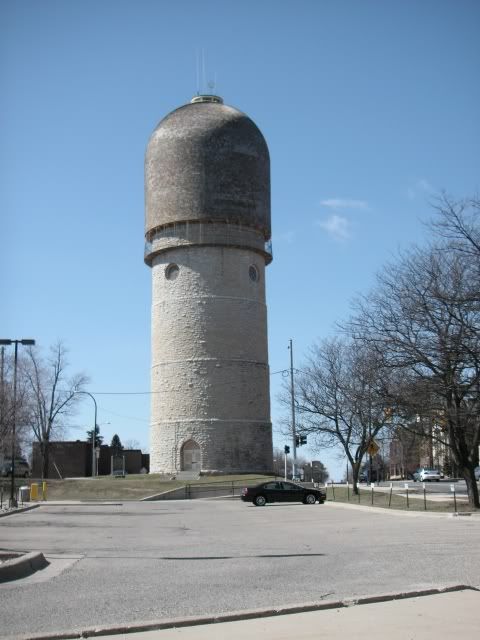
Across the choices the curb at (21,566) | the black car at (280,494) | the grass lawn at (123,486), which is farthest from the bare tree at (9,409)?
the curb at (21,566)

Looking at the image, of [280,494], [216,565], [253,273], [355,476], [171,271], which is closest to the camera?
[216,565]

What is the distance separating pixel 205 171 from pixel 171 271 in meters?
6.75

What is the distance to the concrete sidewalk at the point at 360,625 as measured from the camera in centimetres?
701

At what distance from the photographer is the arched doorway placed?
49.1 metres

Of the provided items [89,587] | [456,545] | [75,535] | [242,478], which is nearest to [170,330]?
[242,478]

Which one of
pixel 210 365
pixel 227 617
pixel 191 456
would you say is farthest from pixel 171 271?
pixel 227 617

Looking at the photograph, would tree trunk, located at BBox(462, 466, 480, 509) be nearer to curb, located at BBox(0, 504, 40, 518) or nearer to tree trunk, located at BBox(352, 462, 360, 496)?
tree trunk, located at BBox(352, 462, 360, 496)

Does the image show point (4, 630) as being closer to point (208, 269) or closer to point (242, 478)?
point (242, 478)

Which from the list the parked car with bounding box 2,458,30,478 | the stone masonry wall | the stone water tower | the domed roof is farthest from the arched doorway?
the parked car with bounding box 2,458,30,478

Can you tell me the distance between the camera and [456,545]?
14414mm

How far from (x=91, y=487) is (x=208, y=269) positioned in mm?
15131

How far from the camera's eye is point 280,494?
115ft

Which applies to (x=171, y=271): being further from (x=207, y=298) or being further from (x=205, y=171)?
(x=205, y=171)

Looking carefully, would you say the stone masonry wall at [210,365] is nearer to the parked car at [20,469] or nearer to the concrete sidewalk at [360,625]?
the parked car at [20,469]
